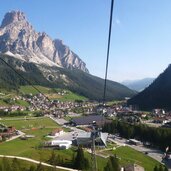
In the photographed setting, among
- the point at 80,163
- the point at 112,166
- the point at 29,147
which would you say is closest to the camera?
the point at 112,166

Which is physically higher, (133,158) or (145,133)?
(145,133)

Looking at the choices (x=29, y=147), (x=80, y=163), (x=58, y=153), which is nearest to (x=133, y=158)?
(x=58, y=153)

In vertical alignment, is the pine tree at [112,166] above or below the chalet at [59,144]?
below

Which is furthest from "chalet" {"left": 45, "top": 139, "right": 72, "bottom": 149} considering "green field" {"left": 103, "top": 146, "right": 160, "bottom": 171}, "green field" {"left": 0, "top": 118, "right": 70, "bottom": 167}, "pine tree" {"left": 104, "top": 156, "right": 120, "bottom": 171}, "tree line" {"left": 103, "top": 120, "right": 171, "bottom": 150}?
"pine tree" {"left": 104, "top": 156, "right": 120, "bottom": 171}

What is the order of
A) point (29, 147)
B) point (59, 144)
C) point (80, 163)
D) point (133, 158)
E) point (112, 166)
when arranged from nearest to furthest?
point (112, 166)
point (80, 163)
point (133, 158)
point (29, 147)
point (59, 144)

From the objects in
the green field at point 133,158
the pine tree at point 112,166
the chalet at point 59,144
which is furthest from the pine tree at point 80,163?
the chalet at point 59,144

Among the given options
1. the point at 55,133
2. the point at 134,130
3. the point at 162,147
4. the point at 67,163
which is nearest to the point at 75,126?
the point at 55,133

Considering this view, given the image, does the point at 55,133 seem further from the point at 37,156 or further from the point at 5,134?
the point at 37,156

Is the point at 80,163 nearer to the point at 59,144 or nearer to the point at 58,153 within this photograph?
the point at 58,153

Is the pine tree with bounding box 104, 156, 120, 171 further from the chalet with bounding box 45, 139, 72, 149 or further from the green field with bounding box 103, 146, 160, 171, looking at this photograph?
the chalet with bounding box 45, 139, 72, 149

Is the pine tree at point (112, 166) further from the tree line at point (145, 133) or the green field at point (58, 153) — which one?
the tree line at point (145, 133)
